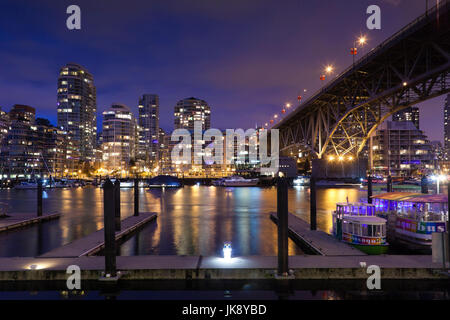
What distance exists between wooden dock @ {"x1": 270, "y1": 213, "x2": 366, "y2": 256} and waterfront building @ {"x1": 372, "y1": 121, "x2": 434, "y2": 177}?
13585cm

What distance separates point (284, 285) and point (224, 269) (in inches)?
92.9

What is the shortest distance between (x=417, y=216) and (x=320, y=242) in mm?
6023

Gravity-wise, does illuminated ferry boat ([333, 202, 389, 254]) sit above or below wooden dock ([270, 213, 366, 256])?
above

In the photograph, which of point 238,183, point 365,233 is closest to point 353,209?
point 365,233

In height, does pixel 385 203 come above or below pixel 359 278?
above

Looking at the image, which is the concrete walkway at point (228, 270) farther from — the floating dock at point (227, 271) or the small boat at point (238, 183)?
the small boat at point (238, 183)

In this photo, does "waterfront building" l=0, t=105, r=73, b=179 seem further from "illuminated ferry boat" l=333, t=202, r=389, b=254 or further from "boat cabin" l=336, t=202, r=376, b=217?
"illuminated ferry boat" l=333, t=202, r=389, b=254

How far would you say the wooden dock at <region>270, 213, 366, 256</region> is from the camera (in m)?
14.6

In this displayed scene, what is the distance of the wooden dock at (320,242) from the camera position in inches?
575

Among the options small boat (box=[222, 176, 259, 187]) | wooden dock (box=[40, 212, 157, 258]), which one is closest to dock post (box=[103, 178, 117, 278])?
wooden dock (box=[40, 212, 157, 258])

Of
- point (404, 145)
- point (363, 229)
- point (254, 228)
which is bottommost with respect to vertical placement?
point (254, 228)
